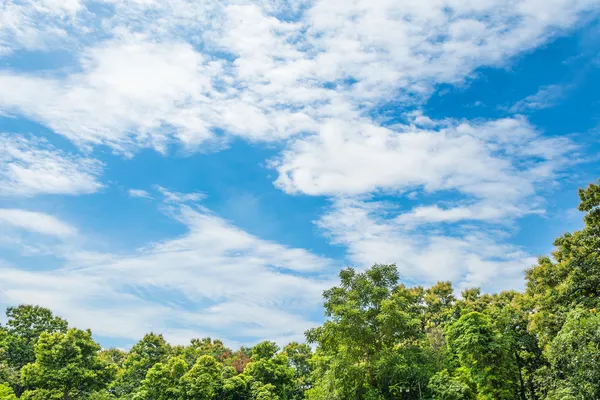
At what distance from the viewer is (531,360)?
34.4 meters

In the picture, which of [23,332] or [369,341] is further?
[23,332]

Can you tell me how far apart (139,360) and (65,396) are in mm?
8063

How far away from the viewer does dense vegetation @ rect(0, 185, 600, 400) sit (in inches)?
927

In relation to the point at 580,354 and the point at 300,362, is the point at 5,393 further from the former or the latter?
the point at 580,354

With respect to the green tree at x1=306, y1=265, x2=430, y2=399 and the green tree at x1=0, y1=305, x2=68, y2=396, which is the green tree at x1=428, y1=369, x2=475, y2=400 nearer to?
the green tree at x1=306, y1=265, x2=430, y2=399

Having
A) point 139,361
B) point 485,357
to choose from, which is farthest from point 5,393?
point 485,357

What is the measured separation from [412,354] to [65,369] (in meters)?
29.9

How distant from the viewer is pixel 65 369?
38625 millimetres

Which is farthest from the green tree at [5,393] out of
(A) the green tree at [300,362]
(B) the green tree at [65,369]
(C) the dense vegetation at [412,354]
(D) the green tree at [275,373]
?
(A) the green tree at [300,362]

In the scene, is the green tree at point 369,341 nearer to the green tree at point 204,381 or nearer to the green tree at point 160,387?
the green tree at point 204,381

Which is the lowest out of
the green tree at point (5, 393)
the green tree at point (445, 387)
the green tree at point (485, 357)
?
the green tree at point (5, 393)

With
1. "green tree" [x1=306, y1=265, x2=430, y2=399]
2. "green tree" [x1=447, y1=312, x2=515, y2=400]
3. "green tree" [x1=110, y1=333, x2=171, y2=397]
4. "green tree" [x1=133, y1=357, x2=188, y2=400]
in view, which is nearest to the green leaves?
"green tree" [x1=447, y1=312, x2=515, y2=400]

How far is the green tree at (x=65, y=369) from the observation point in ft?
125

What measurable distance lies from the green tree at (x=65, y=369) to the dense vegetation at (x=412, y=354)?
0.09 m
